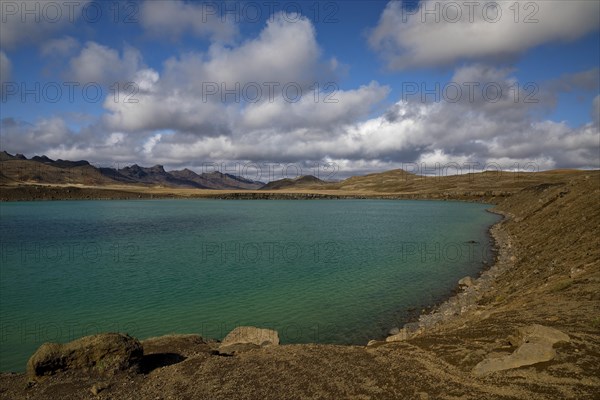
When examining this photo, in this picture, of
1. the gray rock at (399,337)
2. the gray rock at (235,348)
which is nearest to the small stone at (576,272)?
the gray rock at (399,337)

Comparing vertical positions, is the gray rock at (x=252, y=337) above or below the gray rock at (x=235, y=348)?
below

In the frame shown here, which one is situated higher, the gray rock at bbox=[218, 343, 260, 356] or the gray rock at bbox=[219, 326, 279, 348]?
the gray rock at bbox=[218, 343, 260, 356]

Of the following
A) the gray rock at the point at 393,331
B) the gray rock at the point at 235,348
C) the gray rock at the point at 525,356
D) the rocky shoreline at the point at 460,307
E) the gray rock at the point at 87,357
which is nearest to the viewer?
the gray rock at the point at 525,356

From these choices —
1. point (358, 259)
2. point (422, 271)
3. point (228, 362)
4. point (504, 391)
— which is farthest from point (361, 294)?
point (504, 391)

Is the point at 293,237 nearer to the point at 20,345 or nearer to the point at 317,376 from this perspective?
the point at 20,345

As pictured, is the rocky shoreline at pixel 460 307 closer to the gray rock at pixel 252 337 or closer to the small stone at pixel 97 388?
the gray rock at pixel 252 337

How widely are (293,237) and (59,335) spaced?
118 ft

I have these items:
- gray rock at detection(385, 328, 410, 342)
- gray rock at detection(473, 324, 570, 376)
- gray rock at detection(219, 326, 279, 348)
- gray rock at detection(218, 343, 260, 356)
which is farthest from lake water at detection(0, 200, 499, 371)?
gray rock at detection(473, 324, 570, 376)

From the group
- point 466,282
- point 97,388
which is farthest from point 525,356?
point 466,282

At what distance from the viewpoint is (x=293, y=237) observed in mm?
52500

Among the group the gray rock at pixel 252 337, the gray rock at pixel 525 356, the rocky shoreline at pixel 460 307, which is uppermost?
the gray rock at pixel 525 356

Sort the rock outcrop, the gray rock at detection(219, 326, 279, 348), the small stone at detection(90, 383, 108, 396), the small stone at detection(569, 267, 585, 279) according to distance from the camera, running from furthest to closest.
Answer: the small stone at detection(569, 267, 585, 279) → the gray rock at detection(219, 326, 279, 348) → the rock outcrop → the small stone at detection(90, 383, 108, 396)

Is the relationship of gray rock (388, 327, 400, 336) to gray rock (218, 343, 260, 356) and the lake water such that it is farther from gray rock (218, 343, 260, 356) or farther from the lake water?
gray rock (218, 343, 260, 356)

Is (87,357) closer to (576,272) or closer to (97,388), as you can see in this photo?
(97,388)
